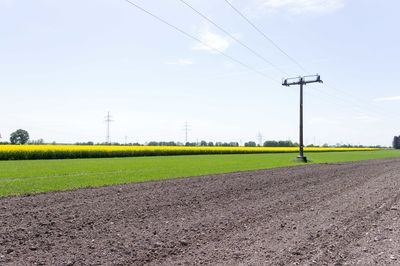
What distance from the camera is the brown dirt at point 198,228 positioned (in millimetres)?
5840

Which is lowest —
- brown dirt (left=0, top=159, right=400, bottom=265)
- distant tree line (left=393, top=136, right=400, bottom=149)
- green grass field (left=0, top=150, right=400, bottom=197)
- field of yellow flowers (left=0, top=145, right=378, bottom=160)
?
brown dirt (left=0, top=159, right=400, bottom=265)

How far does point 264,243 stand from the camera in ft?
21.9

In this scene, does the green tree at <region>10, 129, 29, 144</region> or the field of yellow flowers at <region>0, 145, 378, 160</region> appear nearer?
the field of yellow flowers at <region>0, 145, 378, 160</region>

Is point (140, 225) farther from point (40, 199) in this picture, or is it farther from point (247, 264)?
point (40, 199)

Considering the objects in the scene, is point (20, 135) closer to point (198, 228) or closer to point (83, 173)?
point (83, 173)

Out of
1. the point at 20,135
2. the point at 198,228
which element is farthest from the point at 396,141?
the point at 198,228

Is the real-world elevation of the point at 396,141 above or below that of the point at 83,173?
above

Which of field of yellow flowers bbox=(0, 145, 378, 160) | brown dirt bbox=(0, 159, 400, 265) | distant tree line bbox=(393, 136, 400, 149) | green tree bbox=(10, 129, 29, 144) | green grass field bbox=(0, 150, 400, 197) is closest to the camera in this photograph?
brown dirt bbox=(0, 159, 400, 265)

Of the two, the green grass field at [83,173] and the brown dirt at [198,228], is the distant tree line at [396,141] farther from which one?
the brown dirt at [198,228]

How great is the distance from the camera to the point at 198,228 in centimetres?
774

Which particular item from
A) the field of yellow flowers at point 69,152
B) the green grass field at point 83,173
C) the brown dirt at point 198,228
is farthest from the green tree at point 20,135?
the brown dirt at point 198,228

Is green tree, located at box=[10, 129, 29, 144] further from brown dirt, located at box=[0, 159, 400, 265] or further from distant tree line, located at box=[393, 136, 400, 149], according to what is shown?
distant tree line, located at box=[393, 136, 400, 149]

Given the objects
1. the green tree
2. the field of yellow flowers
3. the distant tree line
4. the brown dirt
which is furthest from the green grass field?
the distant tree line

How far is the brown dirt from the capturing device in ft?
19.2
